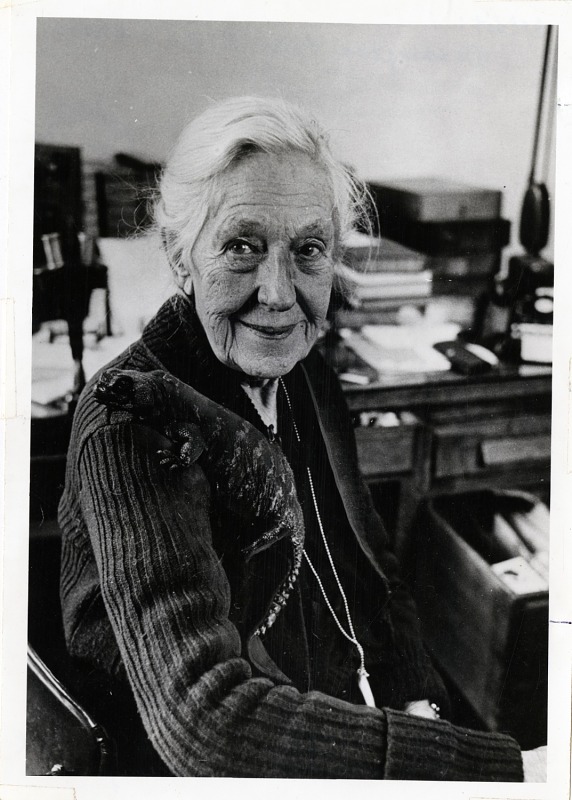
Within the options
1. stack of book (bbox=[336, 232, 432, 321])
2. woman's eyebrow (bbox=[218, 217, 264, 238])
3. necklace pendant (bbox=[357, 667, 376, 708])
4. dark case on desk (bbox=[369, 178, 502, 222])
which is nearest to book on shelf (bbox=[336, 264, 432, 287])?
stack of book (bbox=[336, 232, 432, 321])

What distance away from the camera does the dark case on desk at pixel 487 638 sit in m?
1.55

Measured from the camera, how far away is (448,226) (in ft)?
5.03

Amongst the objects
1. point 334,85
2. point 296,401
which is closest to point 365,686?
point 296,401

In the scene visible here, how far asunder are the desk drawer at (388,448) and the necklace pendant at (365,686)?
406 millimetres

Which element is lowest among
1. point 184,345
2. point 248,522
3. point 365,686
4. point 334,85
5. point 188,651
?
point 365,686

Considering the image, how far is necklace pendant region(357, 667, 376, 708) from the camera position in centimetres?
153

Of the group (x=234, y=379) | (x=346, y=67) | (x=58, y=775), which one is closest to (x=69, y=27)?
(x=346, y=67)

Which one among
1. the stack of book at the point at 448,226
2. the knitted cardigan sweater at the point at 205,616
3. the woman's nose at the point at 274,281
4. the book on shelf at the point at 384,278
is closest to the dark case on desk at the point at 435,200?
the stack of book at the point at 448,226

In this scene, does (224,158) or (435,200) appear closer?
(224,158)

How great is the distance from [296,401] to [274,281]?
0.26m

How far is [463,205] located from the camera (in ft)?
5.01

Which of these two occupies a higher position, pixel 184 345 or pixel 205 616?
pixel 184 345

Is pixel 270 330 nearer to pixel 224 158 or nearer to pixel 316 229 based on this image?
pixel 316 229

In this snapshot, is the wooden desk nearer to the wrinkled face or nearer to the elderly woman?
the elderly woman
